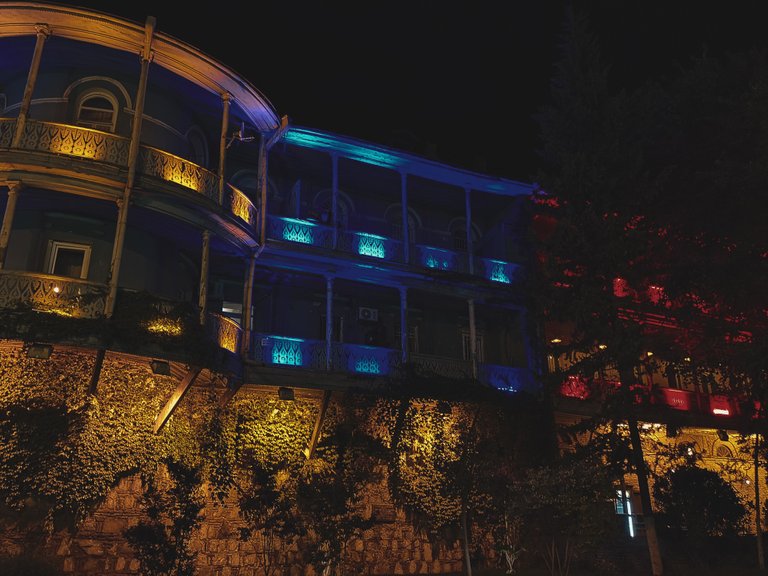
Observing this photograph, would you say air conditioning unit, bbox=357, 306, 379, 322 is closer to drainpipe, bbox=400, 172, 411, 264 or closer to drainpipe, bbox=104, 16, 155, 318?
drainpipe, bbox=400, 172, 411, 264

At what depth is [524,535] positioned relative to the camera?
16219 millimetres

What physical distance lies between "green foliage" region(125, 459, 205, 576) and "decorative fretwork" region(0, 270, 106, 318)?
156 inches

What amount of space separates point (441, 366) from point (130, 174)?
9704mm

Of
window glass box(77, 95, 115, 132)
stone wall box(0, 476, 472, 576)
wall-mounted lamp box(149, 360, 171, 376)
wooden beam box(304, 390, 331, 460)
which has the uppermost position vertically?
window glass box(77, 95, 115, 132)

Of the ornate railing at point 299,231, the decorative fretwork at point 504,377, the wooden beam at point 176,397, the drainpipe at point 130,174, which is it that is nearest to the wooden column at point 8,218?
the drainpipe at point 130,174

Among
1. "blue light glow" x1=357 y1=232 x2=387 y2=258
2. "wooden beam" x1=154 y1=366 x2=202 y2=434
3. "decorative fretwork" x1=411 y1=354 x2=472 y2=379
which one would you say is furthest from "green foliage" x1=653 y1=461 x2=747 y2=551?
"wooden beam" x1=154 y1=366 x2=202 y2=434

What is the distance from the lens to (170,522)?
1530 cm

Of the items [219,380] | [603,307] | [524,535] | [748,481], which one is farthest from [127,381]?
[748,481]

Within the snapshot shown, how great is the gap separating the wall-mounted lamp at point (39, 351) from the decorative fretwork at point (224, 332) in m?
Answer: 3.53

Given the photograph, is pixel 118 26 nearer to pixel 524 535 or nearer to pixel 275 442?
pixel 275 442

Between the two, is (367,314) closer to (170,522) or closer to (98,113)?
(170,522)

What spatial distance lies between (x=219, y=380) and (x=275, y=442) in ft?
7.60

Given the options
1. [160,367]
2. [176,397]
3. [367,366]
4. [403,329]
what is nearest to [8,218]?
[160,367]

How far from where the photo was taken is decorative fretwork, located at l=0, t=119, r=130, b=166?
572 inches
